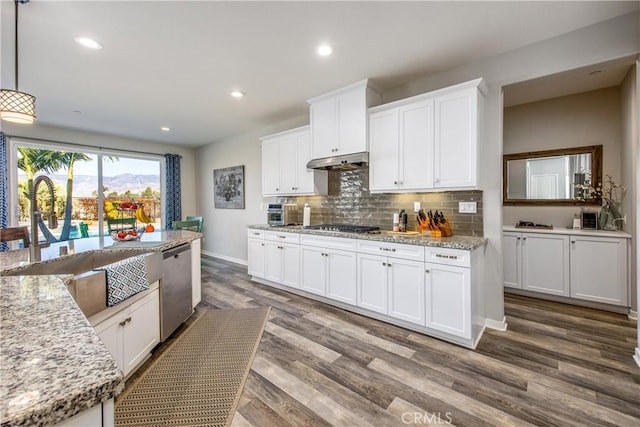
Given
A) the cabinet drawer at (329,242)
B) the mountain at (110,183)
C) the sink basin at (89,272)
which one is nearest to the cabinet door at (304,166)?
the cabinet drawer at (329,242)

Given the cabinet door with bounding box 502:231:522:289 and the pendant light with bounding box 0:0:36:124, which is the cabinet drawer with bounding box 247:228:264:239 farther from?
the cabinet door with bounding box 502:231:522:289

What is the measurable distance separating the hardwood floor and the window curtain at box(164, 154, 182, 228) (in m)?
4.49

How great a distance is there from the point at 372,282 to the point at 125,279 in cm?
215

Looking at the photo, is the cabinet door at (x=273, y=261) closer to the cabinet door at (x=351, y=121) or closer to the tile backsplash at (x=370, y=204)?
the tile backsplash at (x=370, y=204)

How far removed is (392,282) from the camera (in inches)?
109

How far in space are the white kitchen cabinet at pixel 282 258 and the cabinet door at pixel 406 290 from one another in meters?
1.33

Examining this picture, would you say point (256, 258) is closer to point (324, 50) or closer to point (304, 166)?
point (304, 166)

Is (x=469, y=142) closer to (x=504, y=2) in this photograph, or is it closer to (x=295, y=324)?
(x=504, y=2)

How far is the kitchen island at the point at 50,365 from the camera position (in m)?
0.47

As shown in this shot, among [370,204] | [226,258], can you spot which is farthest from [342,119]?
[226,258]

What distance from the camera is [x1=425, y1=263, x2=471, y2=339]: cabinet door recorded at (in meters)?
2.35

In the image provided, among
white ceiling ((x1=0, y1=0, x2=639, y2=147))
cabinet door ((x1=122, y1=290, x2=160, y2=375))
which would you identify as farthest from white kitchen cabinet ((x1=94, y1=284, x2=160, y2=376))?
white ceiling ((x1=0, y1=0, x2=639, y2=147))

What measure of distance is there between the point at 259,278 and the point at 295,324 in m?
1.60

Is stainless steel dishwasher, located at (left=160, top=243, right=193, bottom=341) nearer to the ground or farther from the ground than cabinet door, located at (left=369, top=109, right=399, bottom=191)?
nearer to the ground
